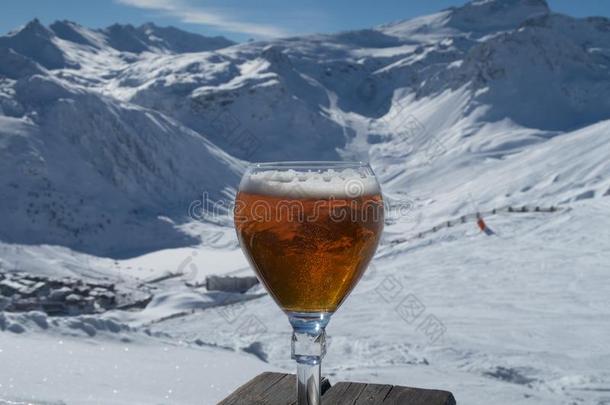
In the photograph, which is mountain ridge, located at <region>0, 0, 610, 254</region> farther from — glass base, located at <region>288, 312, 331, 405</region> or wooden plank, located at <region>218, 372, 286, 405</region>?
glass base, located at <region>288, 312, 331, 405</region>

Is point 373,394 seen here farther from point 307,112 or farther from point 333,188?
point 307,112

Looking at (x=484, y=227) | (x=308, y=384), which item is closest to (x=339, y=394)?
(x=308, y=384)

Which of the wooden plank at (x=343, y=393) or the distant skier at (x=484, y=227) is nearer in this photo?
the wooden plank at (x=343, y=393)

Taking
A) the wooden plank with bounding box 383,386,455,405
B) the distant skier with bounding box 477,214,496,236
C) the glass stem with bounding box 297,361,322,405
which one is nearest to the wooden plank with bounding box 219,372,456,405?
the wooden plank with bounding box 383,386,455,405

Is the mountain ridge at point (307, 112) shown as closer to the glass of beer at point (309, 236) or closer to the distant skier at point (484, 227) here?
the distant skier at point (484, 227)

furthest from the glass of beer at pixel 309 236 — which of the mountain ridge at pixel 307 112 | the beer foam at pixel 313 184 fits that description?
the mountain ridge at pixel 307 112

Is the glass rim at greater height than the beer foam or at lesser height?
greater
